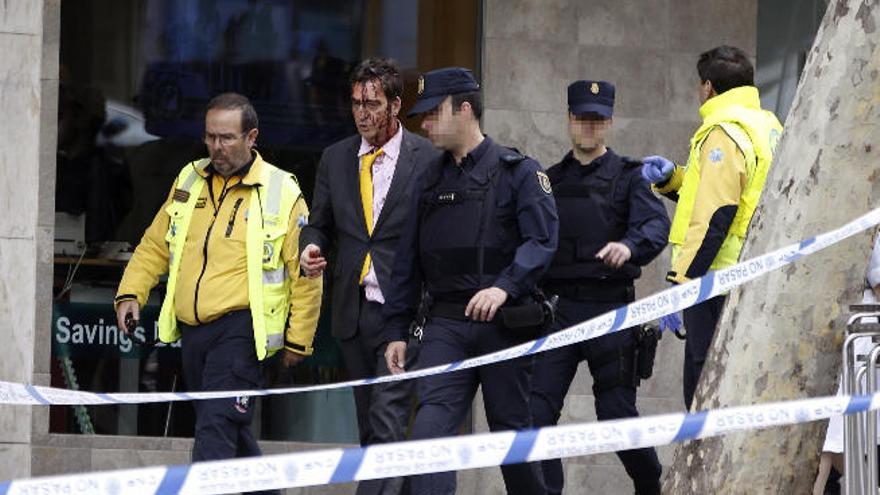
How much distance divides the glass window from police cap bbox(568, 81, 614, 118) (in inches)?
67.0

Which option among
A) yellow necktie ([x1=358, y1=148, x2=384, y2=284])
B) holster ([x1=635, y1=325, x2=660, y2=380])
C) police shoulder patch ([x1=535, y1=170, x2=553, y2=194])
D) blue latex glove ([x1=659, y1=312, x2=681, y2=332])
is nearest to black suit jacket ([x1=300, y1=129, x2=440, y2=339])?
yellow necktie ([x1=358, y1=148, x2=384, y2=284])

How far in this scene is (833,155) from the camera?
582 cm

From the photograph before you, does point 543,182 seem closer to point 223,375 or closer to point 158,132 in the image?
point 223,375

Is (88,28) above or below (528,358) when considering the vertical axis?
above

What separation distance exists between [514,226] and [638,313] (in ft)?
3.70

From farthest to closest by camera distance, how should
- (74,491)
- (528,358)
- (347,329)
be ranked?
(347,329), (528,358), (74,491)

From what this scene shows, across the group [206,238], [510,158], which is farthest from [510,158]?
[206,238]

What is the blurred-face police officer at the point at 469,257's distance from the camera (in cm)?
788

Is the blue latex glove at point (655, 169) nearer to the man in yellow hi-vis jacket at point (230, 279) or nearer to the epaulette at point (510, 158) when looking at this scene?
the epaulette at point (510, 158)

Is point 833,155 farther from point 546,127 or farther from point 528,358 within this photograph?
point 546,127

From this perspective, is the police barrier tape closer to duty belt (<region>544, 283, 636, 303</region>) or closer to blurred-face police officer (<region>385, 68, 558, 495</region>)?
blurred-face police officer (<region>385, 68, 558, 495</region>)

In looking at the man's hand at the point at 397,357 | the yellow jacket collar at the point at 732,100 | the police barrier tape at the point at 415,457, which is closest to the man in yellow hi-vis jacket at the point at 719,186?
the yellow jacket collar at the point at 732,100

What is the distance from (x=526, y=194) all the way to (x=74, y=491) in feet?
12.0

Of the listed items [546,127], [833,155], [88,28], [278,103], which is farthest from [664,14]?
[833,155]
